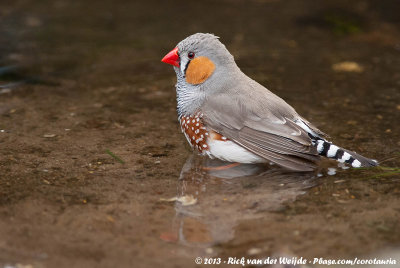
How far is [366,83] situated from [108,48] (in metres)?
3.03

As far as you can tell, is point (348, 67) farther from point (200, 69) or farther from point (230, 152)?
point (230, 152)

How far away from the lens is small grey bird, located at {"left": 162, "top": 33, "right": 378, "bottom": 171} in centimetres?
360

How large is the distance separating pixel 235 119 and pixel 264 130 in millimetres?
225

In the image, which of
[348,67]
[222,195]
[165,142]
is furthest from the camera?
[348,67]

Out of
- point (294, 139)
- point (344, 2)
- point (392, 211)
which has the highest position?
point (344, 2)

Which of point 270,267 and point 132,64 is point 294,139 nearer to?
point 270,267

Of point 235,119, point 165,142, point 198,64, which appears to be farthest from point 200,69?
point 165,142

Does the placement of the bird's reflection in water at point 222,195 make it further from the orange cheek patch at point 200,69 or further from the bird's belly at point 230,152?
the orange cheek patch at point 200,69

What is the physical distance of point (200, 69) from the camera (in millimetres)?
3979

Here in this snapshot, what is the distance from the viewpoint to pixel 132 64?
5938 mm

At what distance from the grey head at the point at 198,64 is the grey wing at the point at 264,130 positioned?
0.37 ft

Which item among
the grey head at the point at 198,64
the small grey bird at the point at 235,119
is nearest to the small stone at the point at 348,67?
the small grey bird at the point at 235,119

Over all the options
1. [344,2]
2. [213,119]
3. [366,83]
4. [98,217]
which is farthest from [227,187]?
[344,2]

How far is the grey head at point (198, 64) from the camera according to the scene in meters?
3.93
